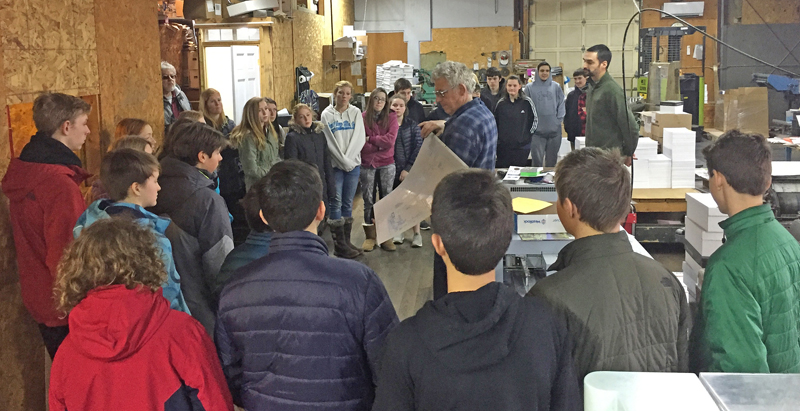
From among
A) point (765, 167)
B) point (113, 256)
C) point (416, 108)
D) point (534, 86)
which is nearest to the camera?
point (113, 256)

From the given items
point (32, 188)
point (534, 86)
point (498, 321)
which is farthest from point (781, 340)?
point (534, 86)

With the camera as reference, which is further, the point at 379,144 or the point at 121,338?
the point at 379,144

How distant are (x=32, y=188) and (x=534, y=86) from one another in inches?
253

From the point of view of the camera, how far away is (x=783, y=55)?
13406 mm

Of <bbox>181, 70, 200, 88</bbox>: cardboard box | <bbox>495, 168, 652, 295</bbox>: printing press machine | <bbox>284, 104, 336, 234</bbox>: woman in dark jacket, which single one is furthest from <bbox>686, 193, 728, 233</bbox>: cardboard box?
<bbox>181, 70, 200, 88</bbox>: cardboard box

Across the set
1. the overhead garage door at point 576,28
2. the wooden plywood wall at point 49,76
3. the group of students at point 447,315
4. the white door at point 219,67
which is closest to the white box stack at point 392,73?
the white door at point 219,67

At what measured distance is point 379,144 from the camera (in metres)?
6.55

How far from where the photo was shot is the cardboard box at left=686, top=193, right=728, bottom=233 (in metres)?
3.56

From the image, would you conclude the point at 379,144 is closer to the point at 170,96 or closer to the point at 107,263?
the point at 170,96

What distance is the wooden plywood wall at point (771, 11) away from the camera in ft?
43.8

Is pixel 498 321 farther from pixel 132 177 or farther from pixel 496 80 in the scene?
pixel 496 80

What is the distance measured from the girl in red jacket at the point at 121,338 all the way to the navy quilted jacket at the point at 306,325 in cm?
13

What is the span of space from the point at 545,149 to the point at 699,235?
4.74m

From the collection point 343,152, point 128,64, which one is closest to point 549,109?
point 343,152
